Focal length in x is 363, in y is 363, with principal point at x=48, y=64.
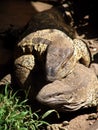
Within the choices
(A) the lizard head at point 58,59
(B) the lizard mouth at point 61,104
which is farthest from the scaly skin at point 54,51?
(B) the lizard mouth at point 61,104

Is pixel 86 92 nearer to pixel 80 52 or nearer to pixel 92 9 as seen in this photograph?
pixel 80 52

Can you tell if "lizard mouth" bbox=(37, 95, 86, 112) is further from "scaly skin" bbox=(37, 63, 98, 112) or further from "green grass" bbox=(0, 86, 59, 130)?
"green grass" bbox=(0, 86, 59, 130)

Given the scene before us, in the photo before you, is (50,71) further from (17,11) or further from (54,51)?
(17,11)

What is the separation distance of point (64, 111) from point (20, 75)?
2.65 feet

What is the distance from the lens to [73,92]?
434 centimetres

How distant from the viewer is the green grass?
404 centimetres

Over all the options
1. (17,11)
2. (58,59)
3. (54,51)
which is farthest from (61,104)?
(17,11)

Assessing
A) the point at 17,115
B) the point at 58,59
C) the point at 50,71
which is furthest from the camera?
the point at 58,59

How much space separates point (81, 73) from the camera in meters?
4.51

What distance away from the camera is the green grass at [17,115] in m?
4.04

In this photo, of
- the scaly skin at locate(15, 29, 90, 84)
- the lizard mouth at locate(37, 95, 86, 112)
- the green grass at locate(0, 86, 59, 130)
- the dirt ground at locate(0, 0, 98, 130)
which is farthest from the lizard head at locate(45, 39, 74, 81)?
the dirt ground at locate(0, 0, 98, 130)

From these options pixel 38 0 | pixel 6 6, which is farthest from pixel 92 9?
pixel 6 6

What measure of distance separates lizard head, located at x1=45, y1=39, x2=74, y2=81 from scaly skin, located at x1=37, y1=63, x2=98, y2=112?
0.09m

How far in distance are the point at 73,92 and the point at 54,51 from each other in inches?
21.7
